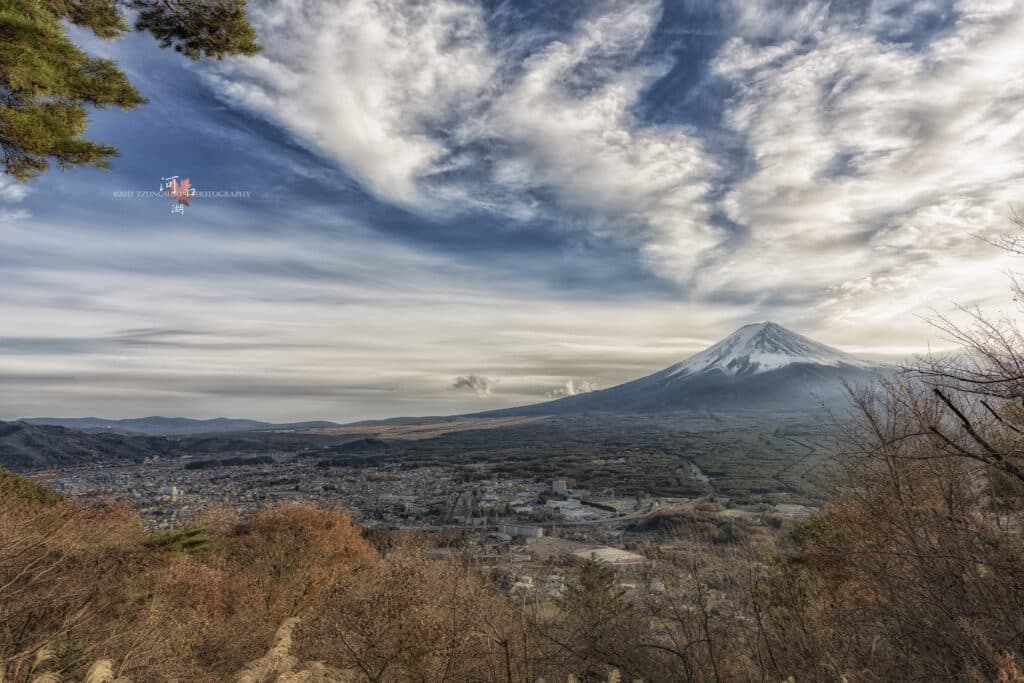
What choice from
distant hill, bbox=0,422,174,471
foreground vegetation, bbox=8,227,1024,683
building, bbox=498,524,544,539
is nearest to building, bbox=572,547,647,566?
building, bbox=498,524,544,539

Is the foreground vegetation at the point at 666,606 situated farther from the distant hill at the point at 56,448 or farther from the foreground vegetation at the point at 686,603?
the distant hill at the point at 56,448

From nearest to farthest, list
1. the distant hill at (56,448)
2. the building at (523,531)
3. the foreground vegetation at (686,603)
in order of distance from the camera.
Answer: the foreground vegetation at (686,603)
the building at (523,531)
the distant hill at (56,448)

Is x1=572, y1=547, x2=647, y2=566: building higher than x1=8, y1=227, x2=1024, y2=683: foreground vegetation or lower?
lower

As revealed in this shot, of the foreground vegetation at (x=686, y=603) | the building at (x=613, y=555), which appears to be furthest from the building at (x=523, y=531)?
the foreground vegetation at (x=686, y=603)

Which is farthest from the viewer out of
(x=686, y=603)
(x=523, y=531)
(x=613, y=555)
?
(x=523, y=531)

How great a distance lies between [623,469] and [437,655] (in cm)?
10326

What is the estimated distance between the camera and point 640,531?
180 ft

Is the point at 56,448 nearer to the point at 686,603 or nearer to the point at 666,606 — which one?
the point at 666,606

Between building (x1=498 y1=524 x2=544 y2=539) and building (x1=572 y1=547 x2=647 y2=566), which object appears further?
building (x1=498 y1=524 x2=544 y2=539)

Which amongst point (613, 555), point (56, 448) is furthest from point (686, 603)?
point (56, 448)

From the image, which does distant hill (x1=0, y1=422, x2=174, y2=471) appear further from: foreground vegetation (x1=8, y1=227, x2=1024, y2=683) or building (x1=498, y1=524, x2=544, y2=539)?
foreground vegetation (x1=8, y1=227, x2=1024, y2=683)

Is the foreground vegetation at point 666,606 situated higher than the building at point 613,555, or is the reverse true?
the foreground vegetation at point 666,606

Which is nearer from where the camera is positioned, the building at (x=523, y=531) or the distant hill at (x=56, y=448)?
the building at (x=523, y=531)

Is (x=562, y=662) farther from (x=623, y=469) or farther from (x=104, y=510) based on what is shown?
(x=623, y=469)
